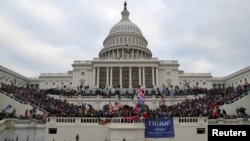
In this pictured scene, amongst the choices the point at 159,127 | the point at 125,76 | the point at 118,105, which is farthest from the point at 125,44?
the point at 159,127

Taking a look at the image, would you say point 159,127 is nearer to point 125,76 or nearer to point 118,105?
point 118,105

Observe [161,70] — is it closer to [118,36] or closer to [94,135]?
[118,36]

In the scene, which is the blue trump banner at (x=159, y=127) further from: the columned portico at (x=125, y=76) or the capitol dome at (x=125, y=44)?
the capitol dome at (x=125, y=44)

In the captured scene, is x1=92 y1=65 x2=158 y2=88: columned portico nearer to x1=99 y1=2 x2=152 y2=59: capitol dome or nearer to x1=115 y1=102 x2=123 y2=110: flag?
x1=99 y1=2 x2=152 y2=59: capitol dome

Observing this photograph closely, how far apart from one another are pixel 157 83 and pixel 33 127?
57.7 m

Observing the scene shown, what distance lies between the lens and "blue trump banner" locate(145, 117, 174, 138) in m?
28.0

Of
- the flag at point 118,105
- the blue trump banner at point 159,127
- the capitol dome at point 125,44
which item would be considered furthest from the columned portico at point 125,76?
the blue trump banner at point 159,127

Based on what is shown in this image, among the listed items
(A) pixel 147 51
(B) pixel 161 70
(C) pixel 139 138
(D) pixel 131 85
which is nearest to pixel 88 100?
(C) pixel 139 138

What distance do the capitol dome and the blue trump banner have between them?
236 feet

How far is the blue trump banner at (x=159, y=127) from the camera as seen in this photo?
2803 cm

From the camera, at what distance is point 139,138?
89.8ft

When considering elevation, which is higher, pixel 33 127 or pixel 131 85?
pixel 131 85

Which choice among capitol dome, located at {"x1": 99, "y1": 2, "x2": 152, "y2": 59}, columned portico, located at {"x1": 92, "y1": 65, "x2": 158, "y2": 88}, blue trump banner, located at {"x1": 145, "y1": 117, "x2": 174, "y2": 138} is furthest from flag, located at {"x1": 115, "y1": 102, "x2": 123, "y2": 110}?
capitol dome, located at {"x1": 99, "y1": 2, "x2": 152, "y2": 59}

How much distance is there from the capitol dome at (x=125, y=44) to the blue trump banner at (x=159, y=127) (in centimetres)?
7195
